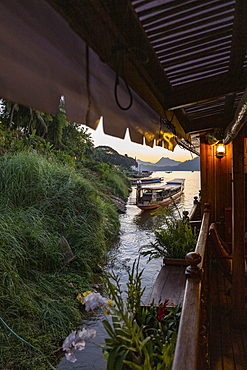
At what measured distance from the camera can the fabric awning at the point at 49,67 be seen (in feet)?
2.99

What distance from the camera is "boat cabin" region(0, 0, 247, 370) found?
1.00m

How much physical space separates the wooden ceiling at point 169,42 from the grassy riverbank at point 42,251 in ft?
7.19

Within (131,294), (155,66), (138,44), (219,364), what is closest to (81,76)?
(138,44)

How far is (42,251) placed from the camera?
559 cm

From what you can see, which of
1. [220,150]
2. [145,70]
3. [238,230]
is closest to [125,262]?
[220,150]

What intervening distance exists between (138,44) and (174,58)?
26.6 inches

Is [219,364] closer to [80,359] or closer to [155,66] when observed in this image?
[80,359]

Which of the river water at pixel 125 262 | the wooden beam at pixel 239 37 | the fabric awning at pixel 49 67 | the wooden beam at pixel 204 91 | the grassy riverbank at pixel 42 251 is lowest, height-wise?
the river water at pixel 125 262

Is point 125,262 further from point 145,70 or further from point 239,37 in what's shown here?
point 239,37

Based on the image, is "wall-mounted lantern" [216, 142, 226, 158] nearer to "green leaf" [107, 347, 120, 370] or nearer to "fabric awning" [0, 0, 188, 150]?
"fabric awning" [0, 0, 188, 150]

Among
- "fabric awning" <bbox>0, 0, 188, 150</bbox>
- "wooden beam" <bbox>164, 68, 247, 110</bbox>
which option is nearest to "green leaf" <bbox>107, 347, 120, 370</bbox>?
"fabric awning" <bbox>0, 0, 188, 150</bbox>

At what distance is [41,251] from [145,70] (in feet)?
14.5

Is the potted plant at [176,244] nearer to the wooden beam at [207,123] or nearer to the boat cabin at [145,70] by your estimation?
the boat cabin at [145,70]

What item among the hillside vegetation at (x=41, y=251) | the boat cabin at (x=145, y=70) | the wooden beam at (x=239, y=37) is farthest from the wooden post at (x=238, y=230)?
the hillside vegetation at (x=41, y=251)
